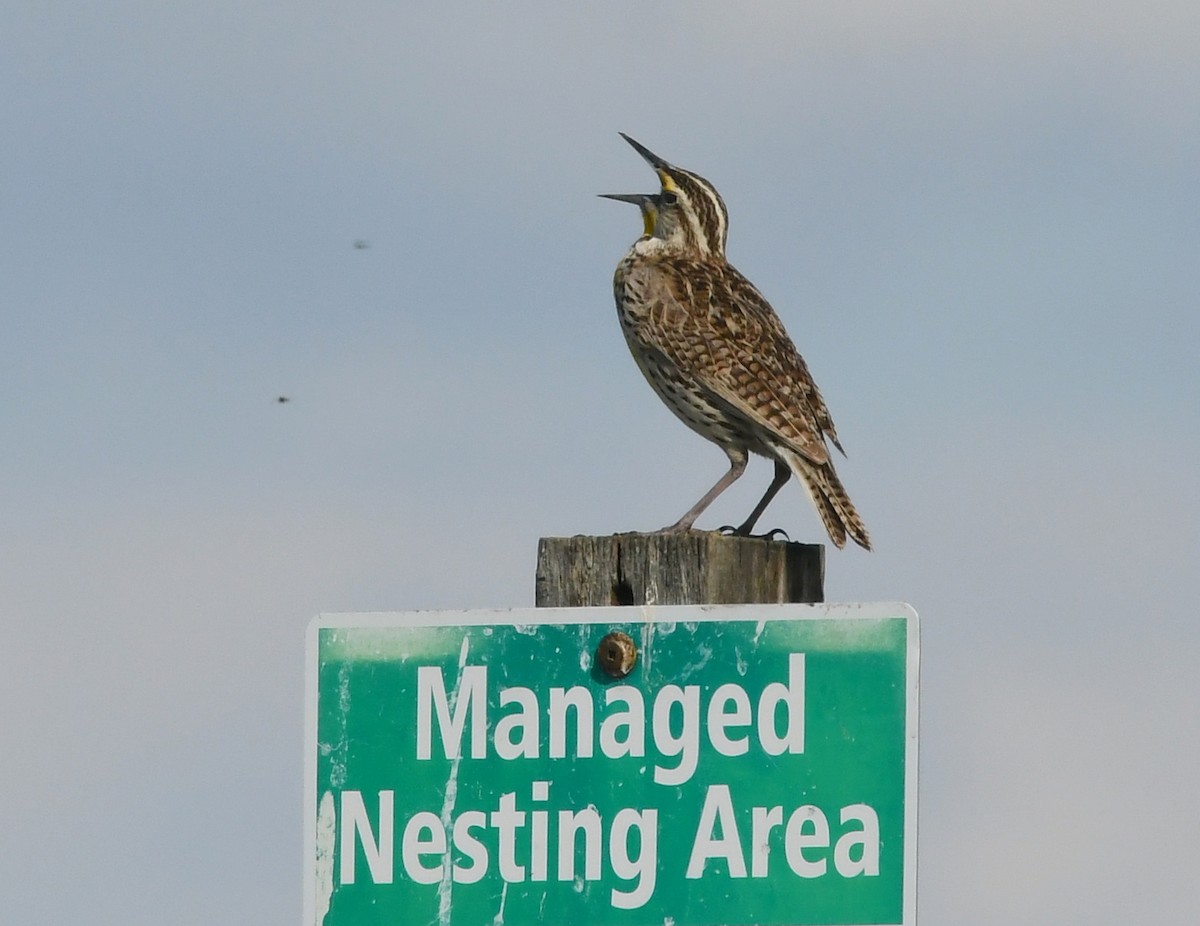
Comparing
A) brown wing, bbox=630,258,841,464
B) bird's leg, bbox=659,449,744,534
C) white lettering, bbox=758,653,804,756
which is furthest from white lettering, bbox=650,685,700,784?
brown wing, bbox=630,258,841,464

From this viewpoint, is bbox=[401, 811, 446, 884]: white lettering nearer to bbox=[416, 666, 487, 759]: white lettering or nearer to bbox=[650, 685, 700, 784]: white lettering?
bbox=[416, 666, 487, 759]: white lettering

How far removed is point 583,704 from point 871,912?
81 cm

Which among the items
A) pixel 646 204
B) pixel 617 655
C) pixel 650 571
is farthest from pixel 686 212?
pixel 617 655

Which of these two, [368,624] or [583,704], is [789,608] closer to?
[583,704]

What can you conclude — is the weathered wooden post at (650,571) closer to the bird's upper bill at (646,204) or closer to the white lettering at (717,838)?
the white lettering at (717,838)

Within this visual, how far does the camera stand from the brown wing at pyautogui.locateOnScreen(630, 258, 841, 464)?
29.2 feet

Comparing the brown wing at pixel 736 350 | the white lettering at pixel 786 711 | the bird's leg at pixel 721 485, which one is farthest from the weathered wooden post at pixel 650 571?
the brown wing at pixel 736 350

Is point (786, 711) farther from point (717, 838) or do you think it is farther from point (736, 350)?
point (736, 350)

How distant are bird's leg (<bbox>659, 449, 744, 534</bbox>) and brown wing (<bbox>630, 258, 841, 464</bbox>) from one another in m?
0.21

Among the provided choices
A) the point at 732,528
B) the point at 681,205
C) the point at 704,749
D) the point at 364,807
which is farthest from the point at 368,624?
the point at 681,205

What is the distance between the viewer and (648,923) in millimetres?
4773

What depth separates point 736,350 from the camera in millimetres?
9359

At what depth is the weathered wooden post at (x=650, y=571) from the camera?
5.27m

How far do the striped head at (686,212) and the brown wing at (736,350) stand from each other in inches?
23.6
